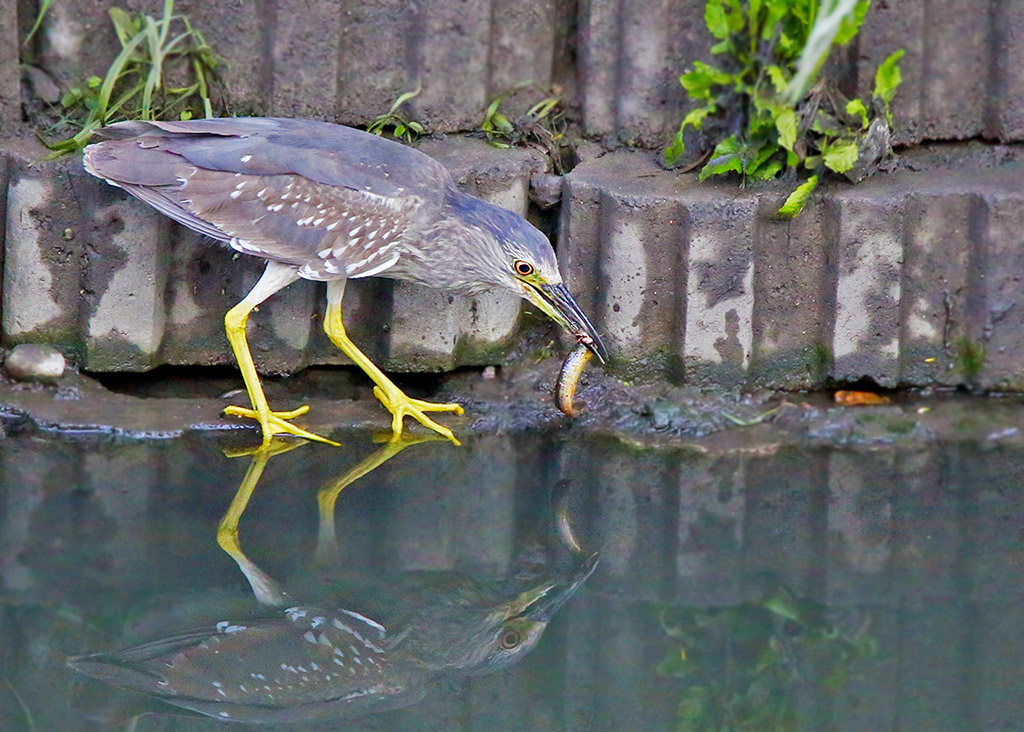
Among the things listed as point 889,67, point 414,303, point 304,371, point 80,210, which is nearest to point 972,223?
point 889,67

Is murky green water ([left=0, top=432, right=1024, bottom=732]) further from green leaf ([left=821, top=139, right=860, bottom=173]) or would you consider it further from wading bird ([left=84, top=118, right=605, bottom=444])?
green leaf ([left=821, top=139, right=860, bottom=173])

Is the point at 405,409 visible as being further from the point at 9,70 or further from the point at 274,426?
the point at 9,70

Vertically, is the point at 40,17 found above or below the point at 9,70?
above

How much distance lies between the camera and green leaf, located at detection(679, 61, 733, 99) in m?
4.64

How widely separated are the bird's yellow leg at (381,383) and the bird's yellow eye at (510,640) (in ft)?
3.95

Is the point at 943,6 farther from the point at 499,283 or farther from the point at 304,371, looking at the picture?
the point at 304,371

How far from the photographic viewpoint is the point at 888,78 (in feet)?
15.3

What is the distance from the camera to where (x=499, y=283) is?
179 inches

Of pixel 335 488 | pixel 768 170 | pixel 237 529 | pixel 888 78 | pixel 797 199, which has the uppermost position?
pixel 888 78

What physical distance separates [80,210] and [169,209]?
0.42 m

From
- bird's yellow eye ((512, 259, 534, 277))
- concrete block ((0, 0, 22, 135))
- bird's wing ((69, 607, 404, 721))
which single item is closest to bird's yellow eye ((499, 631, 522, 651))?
bird's wing ((69, 607, 404, 721))

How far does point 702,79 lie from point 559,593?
204cm

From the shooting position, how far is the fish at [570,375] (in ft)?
14.9

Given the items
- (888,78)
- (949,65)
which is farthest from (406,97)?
(949,65)
